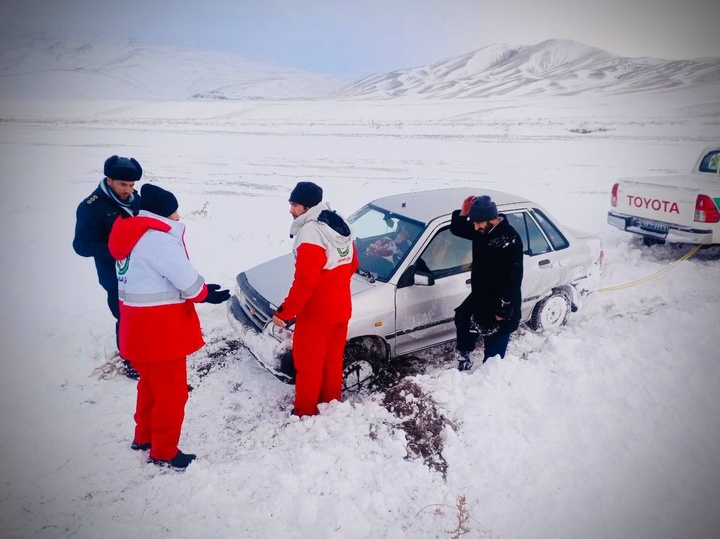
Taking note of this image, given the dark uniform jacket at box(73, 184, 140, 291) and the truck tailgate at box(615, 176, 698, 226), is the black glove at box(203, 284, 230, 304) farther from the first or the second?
the truck tailgate at box(615, 176, 698, 226)

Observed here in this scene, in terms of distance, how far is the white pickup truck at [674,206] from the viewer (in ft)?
22.7

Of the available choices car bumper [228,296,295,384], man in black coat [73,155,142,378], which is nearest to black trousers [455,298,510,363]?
car bumper [228,296,295,384]

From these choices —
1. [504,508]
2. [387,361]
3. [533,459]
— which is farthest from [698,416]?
[387,361]

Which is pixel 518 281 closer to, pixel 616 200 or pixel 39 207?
pixel 616 200

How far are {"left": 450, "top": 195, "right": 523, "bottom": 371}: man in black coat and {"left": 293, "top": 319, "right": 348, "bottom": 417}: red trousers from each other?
1.34 meters

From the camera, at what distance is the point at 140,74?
122 metres

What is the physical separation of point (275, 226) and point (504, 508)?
25.0ft

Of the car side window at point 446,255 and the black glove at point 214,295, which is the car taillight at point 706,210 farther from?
the black glove at point 214,295

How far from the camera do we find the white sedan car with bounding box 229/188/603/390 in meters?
3.87

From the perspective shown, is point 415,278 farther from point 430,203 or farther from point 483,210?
point 430,203

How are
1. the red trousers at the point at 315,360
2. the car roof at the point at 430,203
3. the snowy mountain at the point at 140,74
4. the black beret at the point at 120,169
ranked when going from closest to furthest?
the red trousers at the point at 315,360 < the black beret at the point at 120,169 < the car roof at the point at 430,203 < the snowy mountain at the point at 140,74

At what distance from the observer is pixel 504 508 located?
2.69 metres

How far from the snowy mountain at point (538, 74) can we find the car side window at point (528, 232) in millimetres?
66269

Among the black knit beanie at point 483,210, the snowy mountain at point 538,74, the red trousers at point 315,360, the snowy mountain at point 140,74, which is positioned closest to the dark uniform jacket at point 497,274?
the black knit beanie at point 483,210
